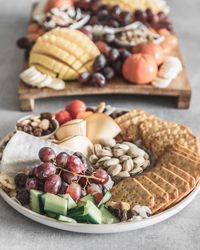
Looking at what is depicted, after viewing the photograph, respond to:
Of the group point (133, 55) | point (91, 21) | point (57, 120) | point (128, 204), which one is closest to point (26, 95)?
point (57, 120)

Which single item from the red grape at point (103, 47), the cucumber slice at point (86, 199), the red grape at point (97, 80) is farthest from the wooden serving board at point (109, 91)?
the cucumber slice at point (86, 199)

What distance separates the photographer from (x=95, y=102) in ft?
5.95

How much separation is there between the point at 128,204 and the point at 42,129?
393mm

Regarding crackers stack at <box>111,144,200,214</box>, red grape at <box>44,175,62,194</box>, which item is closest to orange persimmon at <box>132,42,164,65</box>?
crackers stack at <box>111,144,200,214</box>

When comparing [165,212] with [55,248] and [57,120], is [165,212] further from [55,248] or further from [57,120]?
[57,120]

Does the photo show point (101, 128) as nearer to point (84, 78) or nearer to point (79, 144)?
point (79, 144)

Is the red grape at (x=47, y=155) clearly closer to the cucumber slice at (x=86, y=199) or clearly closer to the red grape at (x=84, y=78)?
the cucumber slice at (x=86, y=199)

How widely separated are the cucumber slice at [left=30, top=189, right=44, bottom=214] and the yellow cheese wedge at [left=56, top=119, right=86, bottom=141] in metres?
0.29

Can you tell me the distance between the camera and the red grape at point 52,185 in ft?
4.01

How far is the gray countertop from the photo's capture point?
4.04 feet

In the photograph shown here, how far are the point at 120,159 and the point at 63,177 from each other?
0.63 ft

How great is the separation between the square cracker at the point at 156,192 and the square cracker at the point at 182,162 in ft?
0.29

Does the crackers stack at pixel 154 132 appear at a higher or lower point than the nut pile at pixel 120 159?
higher

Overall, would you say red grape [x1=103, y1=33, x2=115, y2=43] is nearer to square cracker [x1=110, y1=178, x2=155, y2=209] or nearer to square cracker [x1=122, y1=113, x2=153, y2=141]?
square cracker [x1=122, y1=113, x2=153, y2=141]
